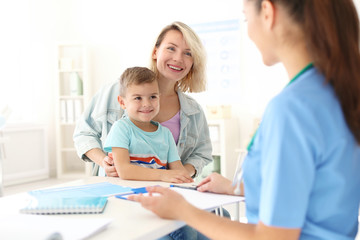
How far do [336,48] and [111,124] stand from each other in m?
1.43

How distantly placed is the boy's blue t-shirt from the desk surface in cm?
43

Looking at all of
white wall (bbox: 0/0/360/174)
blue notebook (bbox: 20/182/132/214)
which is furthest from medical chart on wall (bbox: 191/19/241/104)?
blue notebook (bbox: 20/182/132/214)

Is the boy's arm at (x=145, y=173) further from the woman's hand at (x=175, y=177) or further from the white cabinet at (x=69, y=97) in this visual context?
the white cabinet at (x=69, y=97)

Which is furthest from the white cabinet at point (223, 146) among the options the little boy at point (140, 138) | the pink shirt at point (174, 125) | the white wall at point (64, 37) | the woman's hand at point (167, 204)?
the woman's hand at point (167, 204)

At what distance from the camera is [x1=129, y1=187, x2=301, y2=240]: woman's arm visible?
0.73 metres

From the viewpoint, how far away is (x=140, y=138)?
1627 mm

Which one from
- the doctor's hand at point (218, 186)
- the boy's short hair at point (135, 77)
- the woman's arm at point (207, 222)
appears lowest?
the doctor's hand at point (218, 186)

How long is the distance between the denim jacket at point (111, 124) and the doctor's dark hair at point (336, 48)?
1.24m

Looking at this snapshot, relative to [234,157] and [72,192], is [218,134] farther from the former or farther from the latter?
[72,192]

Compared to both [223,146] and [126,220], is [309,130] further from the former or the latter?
[223,146]

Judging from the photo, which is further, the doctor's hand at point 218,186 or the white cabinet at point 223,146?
the white cabinet at point 223,146

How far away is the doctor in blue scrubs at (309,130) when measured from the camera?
2.30 feet

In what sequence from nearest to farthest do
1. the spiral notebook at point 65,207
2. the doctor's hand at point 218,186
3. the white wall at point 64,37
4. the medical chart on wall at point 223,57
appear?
the spiral notebook at point 65,207 < the doctor's hand at point 218,186 < the medical chart on wall at point 223,57 < the white wall at point 64,37

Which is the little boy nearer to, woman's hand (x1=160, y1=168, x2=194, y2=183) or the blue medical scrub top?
woman's hand (x1=160, y1=168, x2=194, y2=183)
